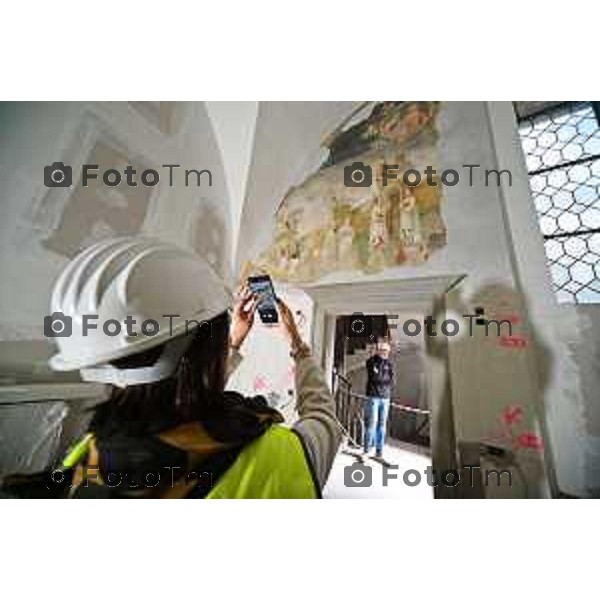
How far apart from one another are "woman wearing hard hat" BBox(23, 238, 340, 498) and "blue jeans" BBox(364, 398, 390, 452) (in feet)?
0.28

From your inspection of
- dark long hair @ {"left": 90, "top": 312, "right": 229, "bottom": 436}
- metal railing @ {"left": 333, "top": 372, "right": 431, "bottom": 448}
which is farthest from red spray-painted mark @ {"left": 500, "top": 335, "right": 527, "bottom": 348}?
dark long hair @ {"left": 90, "top": 312, "right": 229, "bottom": 436}

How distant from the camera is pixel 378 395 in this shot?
37.7 inches

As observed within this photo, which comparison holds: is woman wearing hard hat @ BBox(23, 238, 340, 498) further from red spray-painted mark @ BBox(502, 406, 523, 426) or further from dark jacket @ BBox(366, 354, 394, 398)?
red spray-painted mark @ BBox(502, 406, 523, 426)

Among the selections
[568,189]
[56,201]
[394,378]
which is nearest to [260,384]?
[394,378]

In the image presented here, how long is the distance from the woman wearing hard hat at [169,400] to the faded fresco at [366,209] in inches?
12.6

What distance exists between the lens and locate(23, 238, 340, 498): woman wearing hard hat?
760 millimetres

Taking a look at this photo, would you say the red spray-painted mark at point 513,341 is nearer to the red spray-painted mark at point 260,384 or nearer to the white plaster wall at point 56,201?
the red spray-painted mark at point 260,384

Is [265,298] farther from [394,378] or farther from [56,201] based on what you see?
[56,201]

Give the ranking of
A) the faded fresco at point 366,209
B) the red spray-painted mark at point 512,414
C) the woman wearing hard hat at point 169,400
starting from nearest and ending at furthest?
the woman wearing hard hat at point 169,400
the red spray-painted mark at point 512,414
the faded fresco at point 366,209

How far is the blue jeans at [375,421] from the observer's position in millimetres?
927

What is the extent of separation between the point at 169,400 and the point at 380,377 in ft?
1.72

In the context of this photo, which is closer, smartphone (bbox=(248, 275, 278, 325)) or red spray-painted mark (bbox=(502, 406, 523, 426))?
red spray-painted mark (bbox=(502, 406, 523, 426))

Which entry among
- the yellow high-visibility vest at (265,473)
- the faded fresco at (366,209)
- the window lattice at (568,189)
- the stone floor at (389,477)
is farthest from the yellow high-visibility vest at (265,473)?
the window lattice at (568,189)
